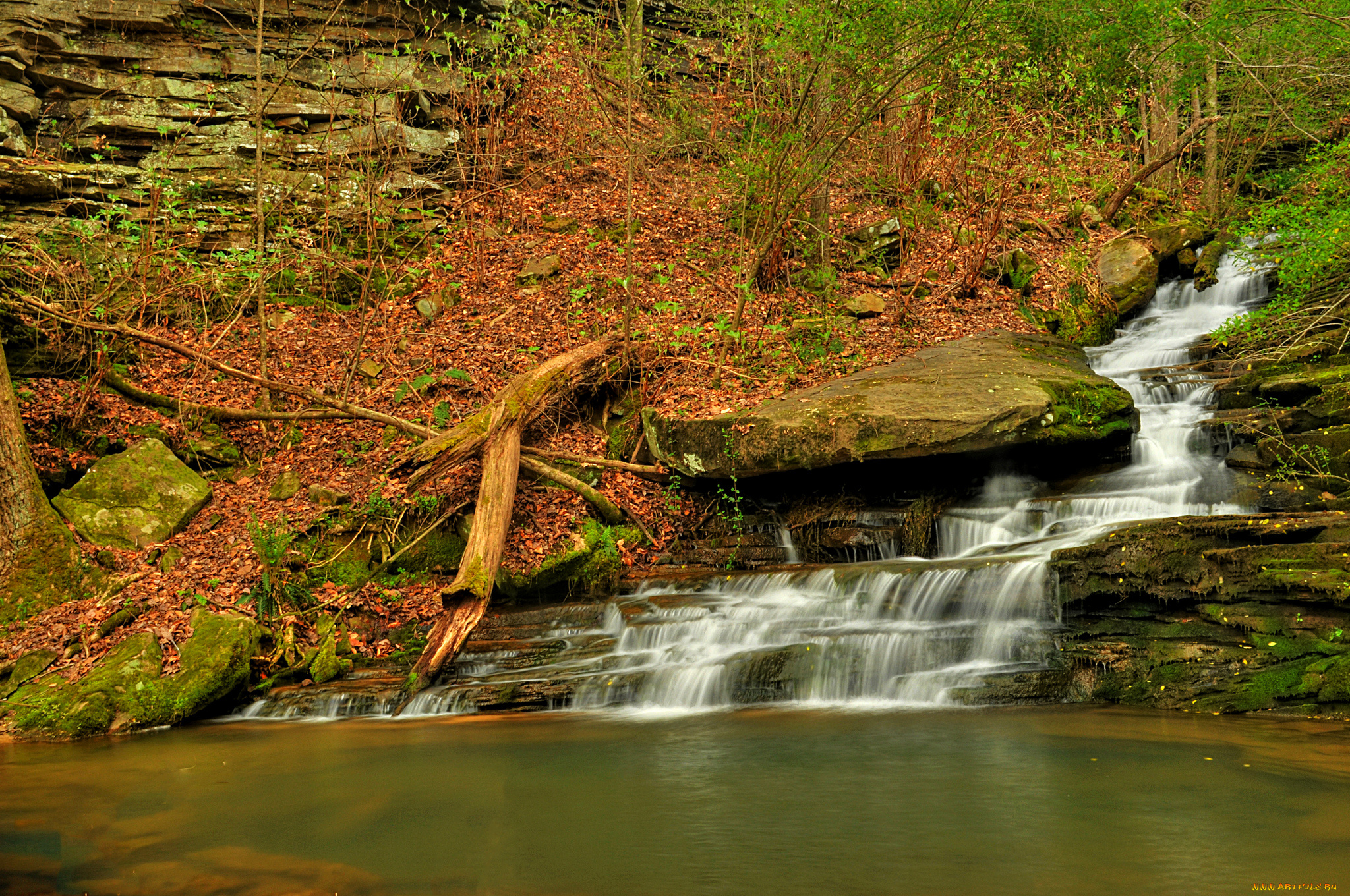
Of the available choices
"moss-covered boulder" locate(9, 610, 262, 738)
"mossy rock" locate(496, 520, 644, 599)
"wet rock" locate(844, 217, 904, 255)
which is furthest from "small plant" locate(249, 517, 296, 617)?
"wet rock" locate(844, 217, 904, 255)

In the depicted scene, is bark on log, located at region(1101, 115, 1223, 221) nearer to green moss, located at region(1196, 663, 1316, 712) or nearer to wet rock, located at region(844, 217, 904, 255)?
wet rock, located at region(844, 217, 904, 255)

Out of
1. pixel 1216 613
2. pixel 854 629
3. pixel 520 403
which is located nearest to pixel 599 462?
pixel 520 403

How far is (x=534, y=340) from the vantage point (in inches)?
504

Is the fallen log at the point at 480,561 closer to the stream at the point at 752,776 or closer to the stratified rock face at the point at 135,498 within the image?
the stream at the point at 752,776

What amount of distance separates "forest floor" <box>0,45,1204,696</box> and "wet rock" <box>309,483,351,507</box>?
97 mm

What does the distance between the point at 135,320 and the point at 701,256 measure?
8503mm

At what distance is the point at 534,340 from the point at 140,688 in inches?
273

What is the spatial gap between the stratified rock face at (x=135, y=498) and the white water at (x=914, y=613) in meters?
4.99

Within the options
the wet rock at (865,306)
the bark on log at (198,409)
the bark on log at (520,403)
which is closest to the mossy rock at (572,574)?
the bark on log at (520,403)

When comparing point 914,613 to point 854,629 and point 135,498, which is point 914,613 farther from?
point 135,498

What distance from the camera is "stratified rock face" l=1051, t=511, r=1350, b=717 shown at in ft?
20.0

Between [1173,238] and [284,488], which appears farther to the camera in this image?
[1173,238]

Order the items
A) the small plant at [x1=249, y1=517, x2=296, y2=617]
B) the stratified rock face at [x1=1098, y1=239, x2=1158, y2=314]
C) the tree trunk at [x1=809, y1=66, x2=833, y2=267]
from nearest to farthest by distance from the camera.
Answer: the small plant at [x1=249, y1=517, x2=296, y2=617]
the tree trunk at [x1=809, y1=66, x2=833, y2=267]
the stratified rock face at [x1=1098, y1=239, x2=1158, y2=314]

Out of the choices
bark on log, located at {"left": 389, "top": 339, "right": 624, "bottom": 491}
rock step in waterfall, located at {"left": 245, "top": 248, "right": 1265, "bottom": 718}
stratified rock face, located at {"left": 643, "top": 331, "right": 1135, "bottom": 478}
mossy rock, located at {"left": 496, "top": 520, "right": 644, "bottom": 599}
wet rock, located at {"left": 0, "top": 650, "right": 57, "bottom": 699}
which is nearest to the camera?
rock step in waterfall, located at {"left": 245, "top": 248, "right": 1265, "bottom": 718}
